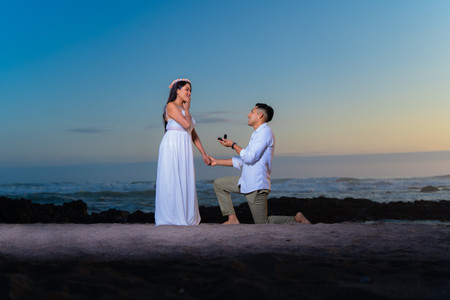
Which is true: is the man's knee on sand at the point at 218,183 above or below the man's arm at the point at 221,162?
below

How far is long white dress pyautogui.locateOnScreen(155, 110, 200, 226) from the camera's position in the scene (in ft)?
20.2

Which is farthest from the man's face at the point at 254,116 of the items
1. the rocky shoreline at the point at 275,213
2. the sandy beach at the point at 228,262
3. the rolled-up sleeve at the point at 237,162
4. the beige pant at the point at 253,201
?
the rocky shoreline at the point at 275,213

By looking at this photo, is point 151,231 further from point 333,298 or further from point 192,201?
point 333,298

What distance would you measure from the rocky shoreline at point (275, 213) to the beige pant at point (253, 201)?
299cm

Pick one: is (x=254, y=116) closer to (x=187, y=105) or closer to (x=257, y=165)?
(x=257, y=165)

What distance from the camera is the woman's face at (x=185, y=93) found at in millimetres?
6137

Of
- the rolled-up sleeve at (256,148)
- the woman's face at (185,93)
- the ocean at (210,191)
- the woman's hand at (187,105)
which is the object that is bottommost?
the ocean at (210,191)

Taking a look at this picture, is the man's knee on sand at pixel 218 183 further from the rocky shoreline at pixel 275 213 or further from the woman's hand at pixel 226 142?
the rocky shoreline at pixel 275 213

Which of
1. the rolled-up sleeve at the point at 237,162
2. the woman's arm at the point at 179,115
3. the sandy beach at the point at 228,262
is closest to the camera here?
the sandy beach at the point at 228,262

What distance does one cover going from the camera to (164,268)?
11.1 feet

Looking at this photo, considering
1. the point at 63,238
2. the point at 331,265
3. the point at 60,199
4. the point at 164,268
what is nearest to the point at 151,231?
the point at 63,238

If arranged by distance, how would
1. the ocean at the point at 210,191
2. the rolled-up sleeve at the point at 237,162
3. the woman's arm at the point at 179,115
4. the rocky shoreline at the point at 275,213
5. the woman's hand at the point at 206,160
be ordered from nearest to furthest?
the woman's arm at the point at 179,115, the rolled-up sleeve at the point at 237,162, the woman's hand at the point at 206,160, the rocky shoreline at the point at 275,213, the ocean at the point at 210,191

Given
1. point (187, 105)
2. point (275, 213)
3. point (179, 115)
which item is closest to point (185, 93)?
point (187, 105)

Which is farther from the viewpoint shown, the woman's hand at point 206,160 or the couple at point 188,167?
the woman's hand at point 206,160
